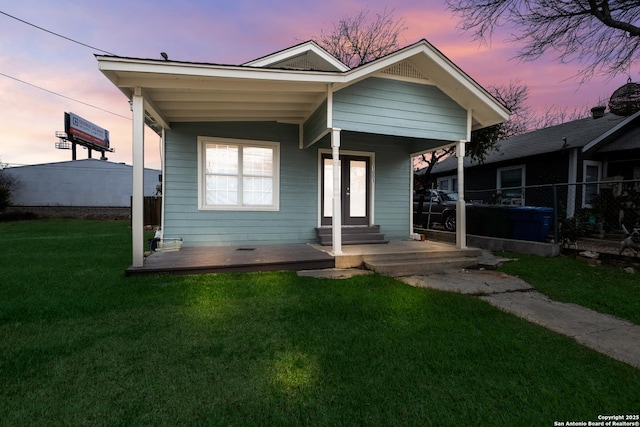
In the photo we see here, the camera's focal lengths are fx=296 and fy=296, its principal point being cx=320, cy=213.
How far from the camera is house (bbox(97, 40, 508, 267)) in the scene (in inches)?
184

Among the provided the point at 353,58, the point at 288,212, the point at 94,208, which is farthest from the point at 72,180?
the point at 288,212

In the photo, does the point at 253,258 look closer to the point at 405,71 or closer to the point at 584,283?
the point at 405,71

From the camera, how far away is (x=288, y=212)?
674 centimetres

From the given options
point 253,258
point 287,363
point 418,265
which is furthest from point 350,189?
point 287,363

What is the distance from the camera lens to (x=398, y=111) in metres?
5.59

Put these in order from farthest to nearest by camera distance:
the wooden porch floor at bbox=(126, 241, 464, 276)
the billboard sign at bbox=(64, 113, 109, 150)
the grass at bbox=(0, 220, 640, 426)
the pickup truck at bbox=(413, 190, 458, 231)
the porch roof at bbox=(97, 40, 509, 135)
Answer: the billboard sign at bbox=(64, 113, 109, 150), the pickup truck at bbox=(413, 190, 458, 231), the wooden porch floor at bbox=(126, 241, 464, 276), the porch roof at bbox=(97, 40, 509, 135), the grass at bbox=(0, 220, 640, 426)

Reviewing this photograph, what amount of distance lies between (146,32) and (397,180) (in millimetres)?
9616

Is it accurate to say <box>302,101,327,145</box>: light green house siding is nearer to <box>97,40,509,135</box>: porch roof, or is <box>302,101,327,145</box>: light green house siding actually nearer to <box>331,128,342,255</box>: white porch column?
<box>97,40,509,135</box>: porch roof

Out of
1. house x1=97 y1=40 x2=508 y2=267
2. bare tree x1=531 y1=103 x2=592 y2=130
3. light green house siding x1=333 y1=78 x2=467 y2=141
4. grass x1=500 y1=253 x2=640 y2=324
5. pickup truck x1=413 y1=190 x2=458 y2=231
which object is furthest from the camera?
bare tree x1=531 y1=103 x2=592 y2=130

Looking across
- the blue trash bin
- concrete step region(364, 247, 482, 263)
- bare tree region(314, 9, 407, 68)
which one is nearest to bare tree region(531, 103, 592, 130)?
bare tree region(314, 9, 407, 68)

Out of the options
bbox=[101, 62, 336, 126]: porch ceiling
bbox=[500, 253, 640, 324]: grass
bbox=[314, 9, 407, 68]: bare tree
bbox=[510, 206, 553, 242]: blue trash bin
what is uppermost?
bbox=[314, 9, 407, 68]: bare tree

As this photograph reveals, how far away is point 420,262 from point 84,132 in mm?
34165

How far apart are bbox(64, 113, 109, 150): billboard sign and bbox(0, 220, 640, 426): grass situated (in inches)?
1175

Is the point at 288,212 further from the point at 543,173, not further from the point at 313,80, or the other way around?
the point at 543,173
